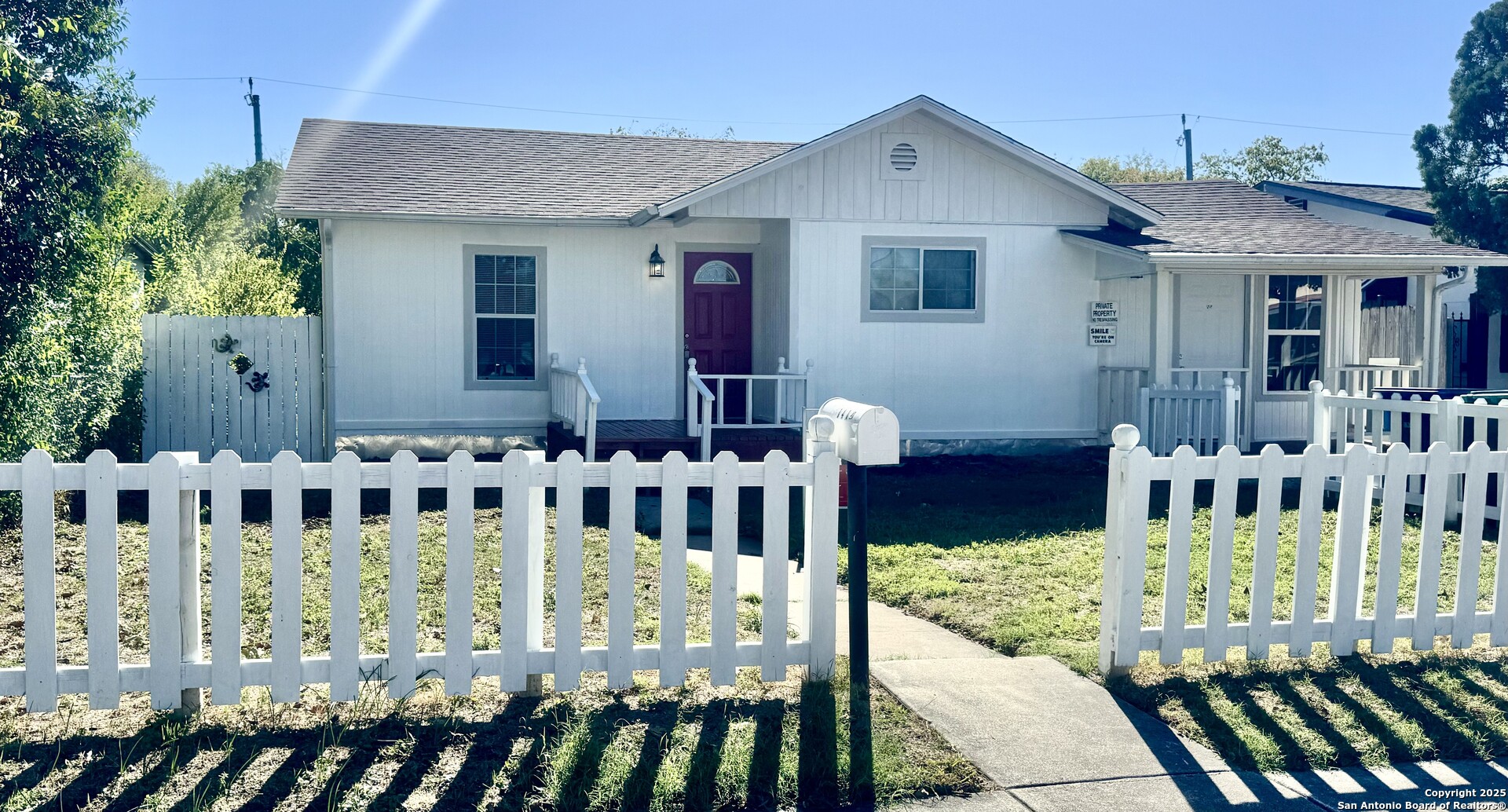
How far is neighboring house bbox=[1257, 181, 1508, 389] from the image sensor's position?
22.2 metres

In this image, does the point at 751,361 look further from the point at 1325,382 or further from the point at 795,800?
the point at 795,800

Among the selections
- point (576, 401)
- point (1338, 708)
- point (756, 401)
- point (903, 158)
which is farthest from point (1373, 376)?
point (1338, 708)

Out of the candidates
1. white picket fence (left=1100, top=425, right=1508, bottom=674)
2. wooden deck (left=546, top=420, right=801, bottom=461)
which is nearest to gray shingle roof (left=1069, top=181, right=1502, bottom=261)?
wooden deck (left=546, top=420, right=801, bottom=461)

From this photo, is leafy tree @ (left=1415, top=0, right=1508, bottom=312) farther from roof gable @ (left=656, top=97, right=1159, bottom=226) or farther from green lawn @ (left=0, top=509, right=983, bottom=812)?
green lawn @ (left=0, top=509, right=983, bottom=812)

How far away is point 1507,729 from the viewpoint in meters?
4.68

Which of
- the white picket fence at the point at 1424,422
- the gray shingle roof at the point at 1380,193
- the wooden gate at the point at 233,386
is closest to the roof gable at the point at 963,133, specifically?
the white picket fence at the point at 1424,422

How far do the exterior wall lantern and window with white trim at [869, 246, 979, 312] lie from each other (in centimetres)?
243

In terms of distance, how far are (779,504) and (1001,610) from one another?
2572 millimetres

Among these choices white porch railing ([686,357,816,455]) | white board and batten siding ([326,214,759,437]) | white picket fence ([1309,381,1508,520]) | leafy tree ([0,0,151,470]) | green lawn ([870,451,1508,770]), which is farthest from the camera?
white board and batten siding ([326,214,759,437])

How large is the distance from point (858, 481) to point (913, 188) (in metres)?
9.27

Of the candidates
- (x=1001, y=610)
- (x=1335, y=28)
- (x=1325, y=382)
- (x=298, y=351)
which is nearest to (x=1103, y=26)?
(x=1335, y=28)

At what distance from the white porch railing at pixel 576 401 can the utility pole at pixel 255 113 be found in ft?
126

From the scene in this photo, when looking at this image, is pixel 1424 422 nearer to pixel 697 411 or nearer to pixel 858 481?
pixel 697 411

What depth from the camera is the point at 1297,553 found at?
519cm
